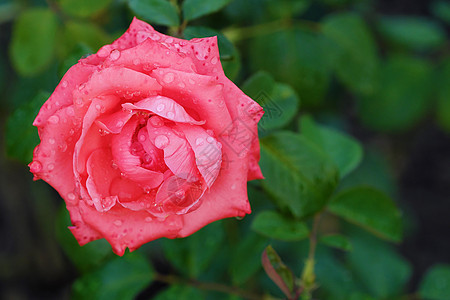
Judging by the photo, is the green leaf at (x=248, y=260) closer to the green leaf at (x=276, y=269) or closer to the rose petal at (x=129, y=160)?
the green leaf at (x=276, y=269)

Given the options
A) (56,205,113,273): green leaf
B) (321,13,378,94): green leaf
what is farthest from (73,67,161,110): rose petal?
(321,13,378,94): green leaf

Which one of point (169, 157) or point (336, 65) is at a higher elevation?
point (169, 157)

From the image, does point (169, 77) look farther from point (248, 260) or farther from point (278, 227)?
point (248, 260)

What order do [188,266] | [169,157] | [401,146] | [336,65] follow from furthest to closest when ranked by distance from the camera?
[401,146] → [336,65] → [188,266] → [169,157]

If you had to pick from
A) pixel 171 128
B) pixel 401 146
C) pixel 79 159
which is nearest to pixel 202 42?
pixel 171 128

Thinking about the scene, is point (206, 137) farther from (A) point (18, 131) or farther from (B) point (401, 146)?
(B) point (401, 146)

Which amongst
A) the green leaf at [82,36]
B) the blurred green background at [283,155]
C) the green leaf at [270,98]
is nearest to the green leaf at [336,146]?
the blurred green background at [283,155]
